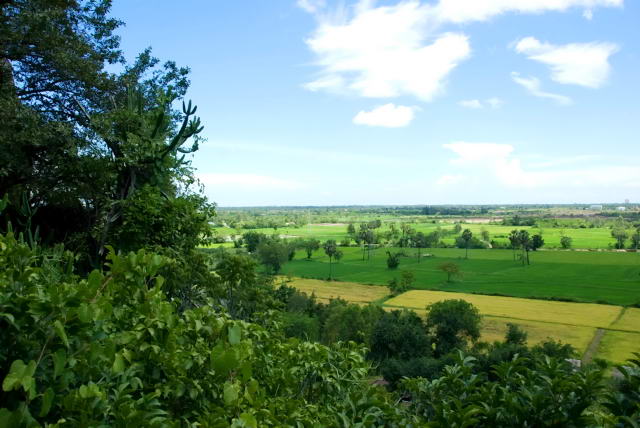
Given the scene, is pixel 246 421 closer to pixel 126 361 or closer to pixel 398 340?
pixel 126 361

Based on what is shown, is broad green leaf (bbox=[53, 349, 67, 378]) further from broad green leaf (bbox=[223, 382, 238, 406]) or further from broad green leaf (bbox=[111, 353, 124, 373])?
broad green leaf (bbox=[223, 382, 238, 406])

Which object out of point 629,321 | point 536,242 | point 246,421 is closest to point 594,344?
point 629,321

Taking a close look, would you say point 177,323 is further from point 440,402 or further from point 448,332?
point 448,332

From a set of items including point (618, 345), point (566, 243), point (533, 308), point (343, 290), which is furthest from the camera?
point (566, 243)

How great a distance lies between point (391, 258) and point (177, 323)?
6635 cm

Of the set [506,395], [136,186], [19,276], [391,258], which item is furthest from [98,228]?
[391,258]

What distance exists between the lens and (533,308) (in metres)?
42.1

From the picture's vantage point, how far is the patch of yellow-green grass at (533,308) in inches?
1515

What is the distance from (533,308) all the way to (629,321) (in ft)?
24.5

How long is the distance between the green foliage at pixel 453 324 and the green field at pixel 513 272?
17233 millimetres

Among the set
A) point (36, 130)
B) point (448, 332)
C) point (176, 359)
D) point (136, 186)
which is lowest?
point (448, 332)

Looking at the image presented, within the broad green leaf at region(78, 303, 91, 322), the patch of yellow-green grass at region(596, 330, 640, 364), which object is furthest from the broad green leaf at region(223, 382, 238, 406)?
the patch of yellow-green grass at region(596, 330, 640, 364)

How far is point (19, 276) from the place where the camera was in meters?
1.85

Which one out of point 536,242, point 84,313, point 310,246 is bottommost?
point 310,246
